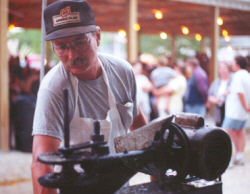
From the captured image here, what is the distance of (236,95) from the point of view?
5.77 metres

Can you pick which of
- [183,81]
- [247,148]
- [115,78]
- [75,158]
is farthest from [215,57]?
[75,158]

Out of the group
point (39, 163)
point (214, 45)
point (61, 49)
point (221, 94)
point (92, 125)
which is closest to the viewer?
point (39, 163)

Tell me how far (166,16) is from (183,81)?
5404 millimetres

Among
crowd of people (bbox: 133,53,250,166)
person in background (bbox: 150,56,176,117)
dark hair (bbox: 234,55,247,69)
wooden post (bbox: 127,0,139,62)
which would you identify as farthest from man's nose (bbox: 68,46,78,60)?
person in background (bbox: 150,56,176,117)

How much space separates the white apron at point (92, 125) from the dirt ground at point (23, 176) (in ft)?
9.24

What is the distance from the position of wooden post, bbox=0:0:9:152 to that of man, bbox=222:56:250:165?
366cm

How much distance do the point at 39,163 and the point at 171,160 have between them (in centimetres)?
49

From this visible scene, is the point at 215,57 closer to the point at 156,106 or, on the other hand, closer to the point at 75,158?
the point at 156,106

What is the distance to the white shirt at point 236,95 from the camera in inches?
223

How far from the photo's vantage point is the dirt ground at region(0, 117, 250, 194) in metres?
4.57

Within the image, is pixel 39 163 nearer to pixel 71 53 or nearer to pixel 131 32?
pixel 71 53

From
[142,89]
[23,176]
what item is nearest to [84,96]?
[23,176]

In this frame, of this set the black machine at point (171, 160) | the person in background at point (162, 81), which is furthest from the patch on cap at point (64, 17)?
the person in background at point (162, 81)

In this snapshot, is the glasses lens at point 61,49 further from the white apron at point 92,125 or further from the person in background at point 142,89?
the person in background at point 142,89
